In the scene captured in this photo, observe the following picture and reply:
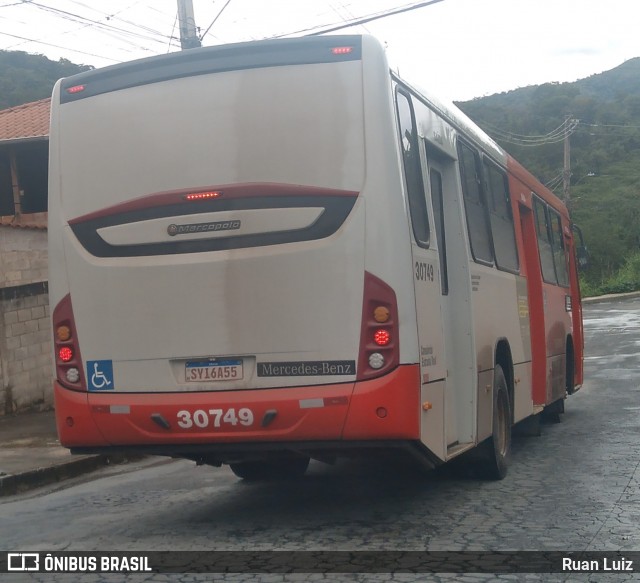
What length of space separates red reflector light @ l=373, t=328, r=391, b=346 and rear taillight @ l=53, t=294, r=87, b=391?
6.68 feet

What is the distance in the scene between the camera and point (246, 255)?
6.70 m

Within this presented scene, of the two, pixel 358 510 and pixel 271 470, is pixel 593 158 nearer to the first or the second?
pixel 271 470

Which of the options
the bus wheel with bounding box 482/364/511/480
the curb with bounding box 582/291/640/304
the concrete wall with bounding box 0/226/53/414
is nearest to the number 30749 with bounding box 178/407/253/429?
the bus wheel with bounding box 482/364/511/480

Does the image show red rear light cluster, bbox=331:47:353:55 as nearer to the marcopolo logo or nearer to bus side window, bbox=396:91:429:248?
bus side window, bbox=396:91:429:248

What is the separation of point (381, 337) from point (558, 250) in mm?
8082

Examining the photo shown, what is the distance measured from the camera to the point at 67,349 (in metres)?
7.15

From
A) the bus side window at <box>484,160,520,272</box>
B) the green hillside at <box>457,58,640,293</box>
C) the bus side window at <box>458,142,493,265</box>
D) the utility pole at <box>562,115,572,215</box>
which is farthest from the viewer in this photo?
the green hillside at <box>457,58,640,293</box>

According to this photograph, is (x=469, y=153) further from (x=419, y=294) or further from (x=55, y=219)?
(x=55, y=219)

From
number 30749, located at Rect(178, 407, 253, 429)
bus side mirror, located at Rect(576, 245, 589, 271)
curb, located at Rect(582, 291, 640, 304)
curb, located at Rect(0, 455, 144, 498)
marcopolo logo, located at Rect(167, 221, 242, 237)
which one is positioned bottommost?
curb, located at Rect(582, 291, 640, 304)

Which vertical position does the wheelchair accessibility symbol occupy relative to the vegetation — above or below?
below

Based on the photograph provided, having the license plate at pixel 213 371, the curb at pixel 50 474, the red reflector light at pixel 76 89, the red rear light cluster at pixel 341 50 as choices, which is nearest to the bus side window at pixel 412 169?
the red rear light cluster at pixel 341 50

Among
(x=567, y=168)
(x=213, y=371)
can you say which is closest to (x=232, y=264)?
(x=213, y=371)

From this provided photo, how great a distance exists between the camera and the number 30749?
6.63 m

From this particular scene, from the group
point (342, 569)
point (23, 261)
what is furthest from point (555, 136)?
point (342, 569)
